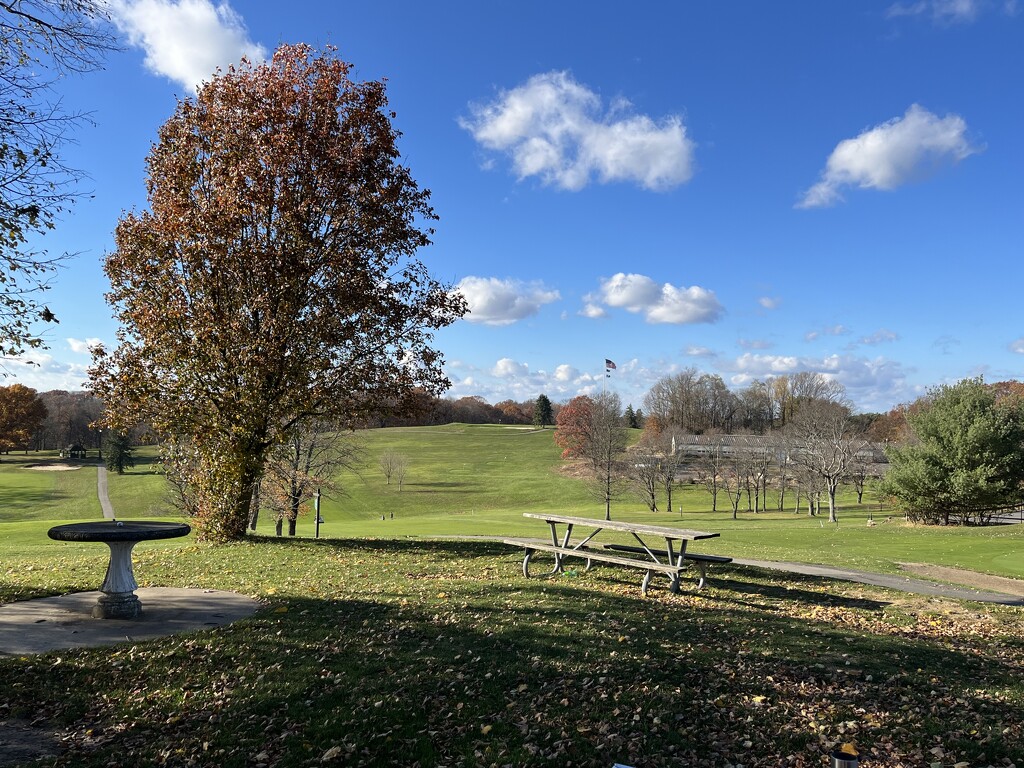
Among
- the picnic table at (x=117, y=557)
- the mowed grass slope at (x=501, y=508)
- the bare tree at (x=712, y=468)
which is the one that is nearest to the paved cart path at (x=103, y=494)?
the mowed grass slope at (x=501, y=508)

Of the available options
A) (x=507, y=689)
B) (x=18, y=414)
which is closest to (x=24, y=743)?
(x=507, y=689)

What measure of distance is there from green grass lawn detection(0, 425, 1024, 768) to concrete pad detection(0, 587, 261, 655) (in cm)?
38

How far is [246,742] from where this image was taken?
16.5 feet

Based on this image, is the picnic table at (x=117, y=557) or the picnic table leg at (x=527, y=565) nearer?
the picnic table at (x=117, y=557)

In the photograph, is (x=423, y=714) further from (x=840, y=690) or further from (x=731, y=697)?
(x=840, y=690)

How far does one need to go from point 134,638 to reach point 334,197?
1178 cm

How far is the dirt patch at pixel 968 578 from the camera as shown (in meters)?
14.1

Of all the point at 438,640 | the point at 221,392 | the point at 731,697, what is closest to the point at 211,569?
the point at 221,392

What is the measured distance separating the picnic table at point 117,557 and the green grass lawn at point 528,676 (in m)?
1.55

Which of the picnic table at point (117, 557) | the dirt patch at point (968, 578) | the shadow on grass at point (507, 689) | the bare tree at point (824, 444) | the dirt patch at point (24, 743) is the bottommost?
the dirt patch at point (968, 578)

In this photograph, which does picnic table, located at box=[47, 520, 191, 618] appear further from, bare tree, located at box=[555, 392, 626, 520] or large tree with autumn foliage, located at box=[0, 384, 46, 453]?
large tree with autumn foliage, located at box=[0, 384, 46, 453]

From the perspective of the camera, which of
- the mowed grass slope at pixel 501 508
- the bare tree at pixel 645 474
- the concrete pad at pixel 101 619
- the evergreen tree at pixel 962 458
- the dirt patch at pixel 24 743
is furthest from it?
the bare tree at pixel 645 474

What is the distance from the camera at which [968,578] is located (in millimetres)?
15523

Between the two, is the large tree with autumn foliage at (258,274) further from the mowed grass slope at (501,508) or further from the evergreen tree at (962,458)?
the evergreen tree at (962,458)
